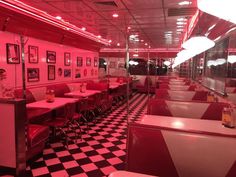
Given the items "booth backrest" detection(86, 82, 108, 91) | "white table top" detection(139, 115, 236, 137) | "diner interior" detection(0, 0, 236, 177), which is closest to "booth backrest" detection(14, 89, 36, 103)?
"diner interior" detection(0, 0, 236, 177)

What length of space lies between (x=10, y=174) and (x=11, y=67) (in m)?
2.91

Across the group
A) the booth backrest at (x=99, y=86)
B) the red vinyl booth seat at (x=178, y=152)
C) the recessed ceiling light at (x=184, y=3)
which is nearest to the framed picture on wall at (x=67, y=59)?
the booth backrest at (x=99, y=86)

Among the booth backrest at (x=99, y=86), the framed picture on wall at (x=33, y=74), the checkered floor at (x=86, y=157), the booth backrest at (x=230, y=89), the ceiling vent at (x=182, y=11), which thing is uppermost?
the ceiling vent at (x=182, y=11)

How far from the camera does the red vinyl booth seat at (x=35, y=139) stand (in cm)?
317

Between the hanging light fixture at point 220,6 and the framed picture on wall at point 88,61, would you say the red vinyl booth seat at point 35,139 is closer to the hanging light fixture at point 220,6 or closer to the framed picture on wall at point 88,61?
the hanging light fixture at point 220,6

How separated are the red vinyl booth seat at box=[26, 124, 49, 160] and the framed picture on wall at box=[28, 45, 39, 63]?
9.08 feet

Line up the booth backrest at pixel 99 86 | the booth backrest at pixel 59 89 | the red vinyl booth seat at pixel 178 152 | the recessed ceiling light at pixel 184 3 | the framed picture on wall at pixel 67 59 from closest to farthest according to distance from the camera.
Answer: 1. the red vinyl booth seat at pixel 178 152
2. the recessed ceiling light at pixel 184 3
3. the booth backrest at pixel 59 89
4. the booth backrest at pixel 99 86
5. the framed picture on wall at pixel 67 59

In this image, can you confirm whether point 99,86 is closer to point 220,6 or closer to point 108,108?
point 108,108

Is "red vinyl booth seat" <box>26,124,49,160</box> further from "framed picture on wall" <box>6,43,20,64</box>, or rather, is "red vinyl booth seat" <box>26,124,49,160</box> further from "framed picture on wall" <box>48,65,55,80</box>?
"framed picture on wall" <box>48,65,55,80</box>

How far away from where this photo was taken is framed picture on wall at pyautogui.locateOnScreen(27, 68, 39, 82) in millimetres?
5624

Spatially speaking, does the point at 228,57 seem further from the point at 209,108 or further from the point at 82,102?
the point at 82,102

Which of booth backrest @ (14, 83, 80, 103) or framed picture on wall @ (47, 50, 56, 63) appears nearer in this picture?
booth backrest @ (14, 83, 80, 103)

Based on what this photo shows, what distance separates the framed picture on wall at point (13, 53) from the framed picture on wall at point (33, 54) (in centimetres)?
44

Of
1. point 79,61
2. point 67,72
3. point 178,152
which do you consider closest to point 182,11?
point 178,152
